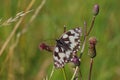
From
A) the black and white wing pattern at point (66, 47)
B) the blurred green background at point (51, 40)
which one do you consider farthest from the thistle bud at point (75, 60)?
the blurred green background at point (51, 40)

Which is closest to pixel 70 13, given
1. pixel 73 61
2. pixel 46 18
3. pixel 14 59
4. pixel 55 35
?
pixel 46 18

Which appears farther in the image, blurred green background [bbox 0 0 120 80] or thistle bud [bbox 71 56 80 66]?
blurred green background [bbox 0 0 120 80]

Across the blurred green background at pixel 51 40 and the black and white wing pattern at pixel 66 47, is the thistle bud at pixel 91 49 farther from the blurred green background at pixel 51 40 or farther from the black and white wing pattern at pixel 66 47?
the blurred green background at pixel 51 40

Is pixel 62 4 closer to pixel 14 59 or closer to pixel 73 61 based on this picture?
pixel 14 59

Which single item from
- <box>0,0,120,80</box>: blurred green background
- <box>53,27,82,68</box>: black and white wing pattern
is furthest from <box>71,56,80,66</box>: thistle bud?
<box>0,0,120,80</box>: blurred green background

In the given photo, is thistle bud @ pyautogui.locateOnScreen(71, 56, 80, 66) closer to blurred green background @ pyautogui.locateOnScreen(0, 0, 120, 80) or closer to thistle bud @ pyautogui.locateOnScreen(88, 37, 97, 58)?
thistle bud @ pyautogui.locateOnScreen(88, 37, 97, 58)

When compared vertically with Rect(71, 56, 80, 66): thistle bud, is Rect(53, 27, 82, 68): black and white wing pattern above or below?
above
